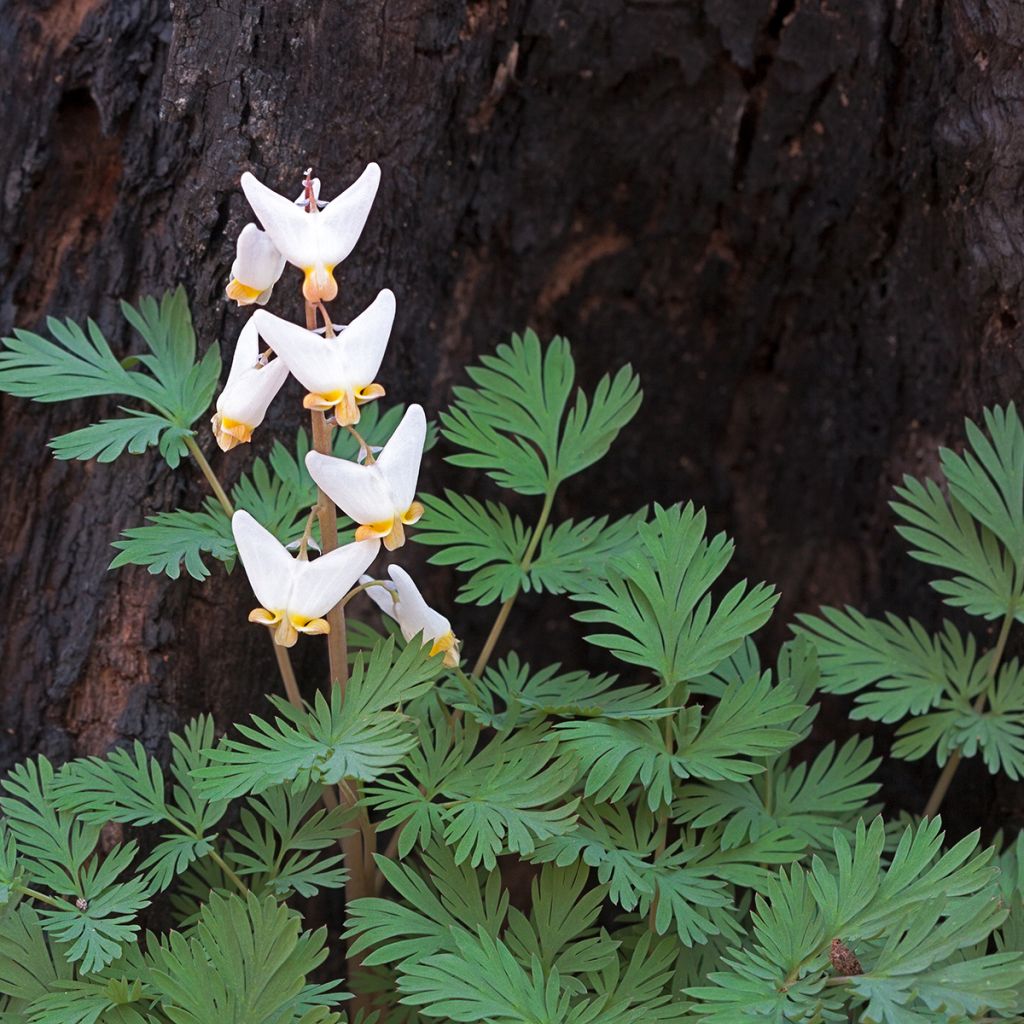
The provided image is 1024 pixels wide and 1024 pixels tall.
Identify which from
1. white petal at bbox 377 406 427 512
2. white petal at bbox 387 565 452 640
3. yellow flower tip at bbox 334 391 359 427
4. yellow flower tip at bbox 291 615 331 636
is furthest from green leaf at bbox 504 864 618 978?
yellow flower tip at bbox 334 391 359 427

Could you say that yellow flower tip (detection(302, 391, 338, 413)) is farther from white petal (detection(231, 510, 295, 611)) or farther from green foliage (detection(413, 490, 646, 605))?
green foliage (detection(413, 490, 646, 605))

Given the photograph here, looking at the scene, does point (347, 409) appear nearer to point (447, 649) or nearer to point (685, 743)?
point (447, 649)

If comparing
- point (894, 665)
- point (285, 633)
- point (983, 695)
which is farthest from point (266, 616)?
point (983, 695)

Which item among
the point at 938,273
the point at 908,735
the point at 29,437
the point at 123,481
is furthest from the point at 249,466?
the point at 938,273

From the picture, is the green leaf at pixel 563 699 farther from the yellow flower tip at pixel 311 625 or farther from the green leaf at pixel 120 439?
the green leaf at pixel 120 439

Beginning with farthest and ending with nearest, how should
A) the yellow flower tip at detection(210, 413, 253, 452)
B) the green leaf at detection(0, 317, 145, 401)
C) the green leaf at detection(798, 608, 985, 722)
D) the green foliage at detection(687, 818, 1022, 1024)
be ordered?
the green leaf at detection(798, 608, 985, 722) → the green leaf at detection(0, 317, 145, 401) → the yellow flower tip at detection(210, 413, 253, 452) → the green foliage at detection(687, 818, 1022, 1024)
